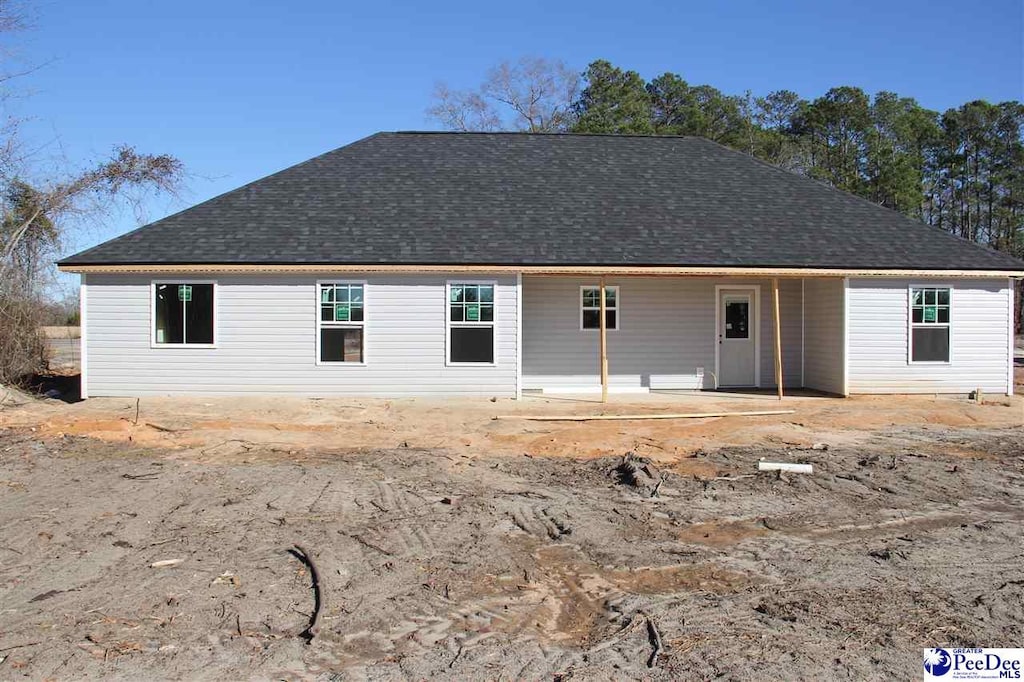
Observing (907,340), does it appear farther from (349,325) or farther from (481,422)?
(349,325)

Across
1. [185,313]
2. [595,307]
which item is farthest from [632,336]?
[185,313]

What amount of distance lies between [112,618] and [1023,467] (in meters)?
9.90

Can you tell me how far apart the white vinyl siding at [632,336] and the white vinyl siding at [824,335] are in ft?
3.19

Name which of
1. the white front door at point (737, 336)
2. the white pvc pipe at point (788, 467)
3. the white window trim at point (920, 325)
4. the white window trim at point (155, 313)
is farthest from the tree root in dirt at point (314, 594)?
the white window trim at point (920, 325)

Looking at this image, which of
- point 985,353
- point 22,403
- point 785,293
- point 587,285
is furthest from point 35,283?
point 985,353

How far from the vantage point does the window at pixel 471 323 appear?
1515cm

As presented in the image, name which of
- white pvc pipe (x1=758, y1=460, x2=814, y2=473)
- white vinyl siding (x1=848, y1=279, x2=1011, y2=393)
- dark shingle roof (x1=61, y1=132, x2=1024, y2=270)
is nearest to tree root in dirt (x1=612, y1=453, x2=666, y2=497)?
white pvc pipe (x1=758, y1=460, x2=814, y2=473)

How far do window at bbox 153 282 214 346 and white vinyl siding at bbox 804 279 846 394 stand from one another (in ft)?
40.2

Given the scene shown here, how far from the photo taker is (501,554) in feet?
20.4

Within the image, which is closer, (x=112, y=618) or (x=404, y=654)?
(x=404, y=654)

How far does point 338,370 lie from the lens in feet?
49.5

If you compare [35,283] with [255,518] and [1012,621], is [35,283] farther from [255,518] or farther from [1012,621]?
[1012,621]

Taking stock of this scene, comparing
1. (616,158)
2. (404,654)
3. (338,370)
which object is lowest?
(404,654)

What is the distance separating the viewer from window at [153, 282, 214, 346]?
1503 cm
